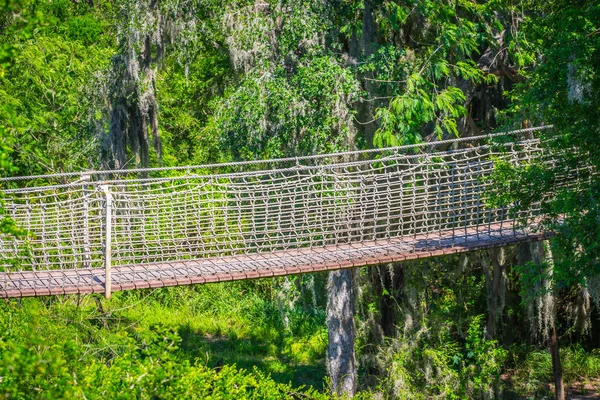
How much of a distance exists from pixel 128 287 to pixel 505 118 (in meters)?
3.93

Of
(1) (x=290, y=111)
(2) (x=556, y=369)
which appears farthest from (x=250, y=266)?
(2) (x=556, y=369)

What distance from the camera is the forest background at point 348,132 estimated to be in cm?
569

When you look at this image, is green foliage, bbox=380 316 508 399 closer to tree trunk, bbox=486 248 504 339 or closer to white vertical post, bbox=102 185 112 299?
tree trunk, bbox=486 248 504 339

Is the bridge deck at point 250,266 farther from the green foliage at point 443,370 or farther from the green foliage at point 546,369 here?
the green foliage at point 546,369

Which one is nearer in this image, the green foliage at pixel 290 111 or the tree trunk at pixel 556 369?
the green foliage at pixel 290 111

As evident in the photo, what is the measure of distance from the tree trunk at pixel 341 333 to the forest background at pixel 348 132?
0.61ft

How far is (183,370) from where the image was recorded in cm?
519

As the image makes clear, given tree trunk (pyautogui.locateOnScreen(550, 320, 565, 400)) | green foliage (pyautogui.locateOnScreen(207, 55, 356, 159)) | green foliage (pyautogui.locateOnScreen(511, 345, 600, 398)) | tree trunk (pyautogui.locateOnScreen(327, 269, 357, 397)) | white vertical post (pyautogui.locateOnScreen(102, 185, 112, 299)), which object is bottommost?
green foliage (pyautogui.locateOnScreen(511, 345, 600, 398))

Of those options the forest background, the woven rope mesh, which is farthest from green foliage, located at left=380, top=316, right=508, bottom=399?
the woven rope mesh

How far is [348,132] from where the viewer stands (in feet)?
24.8

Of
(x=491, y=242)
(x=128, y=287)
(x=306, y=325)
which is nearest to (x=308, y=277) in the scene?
(x=306, y=325)

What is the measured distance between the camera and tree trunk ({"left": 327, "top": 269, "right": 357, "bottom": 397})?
336 inches

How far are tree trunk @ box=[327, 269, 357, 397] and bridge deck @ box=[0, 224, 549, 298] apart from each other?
2132 millimetres

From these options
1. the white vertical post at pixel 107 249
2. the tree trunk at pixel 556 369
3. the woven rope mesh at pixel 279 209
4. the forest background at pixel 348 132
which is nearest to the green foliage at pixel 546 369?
the forest background at pixel 348 132
